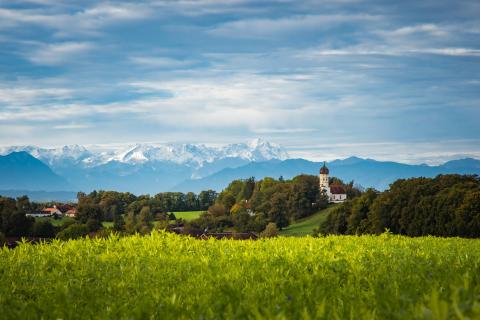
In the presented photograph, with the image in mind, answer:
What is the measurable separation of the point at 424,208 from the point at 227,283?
66.9 meters

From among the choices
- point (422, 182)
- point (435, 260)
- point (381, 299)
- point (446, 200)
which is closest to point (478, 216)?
point (446, 200)

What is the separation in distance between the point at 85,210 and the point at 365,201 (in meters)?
100

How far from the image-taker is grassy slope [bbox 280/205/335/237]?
15675 centimetres

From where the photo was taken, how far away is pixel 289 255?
10.9 metres

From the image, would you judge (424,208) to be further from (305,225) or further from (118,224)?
(305,225)

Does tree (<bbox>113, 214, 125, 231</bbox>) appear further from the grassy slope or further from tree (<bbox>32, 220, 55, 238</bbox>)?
the grassy slope

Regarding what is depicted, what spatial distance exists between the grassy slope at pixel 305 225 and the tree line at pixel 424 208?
68117 millimetres

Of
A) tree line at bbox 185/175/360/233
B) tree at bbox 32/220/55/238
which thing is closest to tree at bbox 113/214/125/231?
tree at bbox 32/220/55/238

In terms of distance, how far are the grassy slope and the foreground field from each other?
142 meters

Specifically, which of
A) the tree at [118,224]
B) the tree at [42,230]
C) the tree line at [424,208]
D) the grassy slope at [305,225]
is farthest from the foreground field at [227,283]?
the grassy slope at [305,225]

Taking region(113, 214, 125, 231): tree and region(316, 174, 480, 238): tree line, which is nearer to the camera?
region(316, 174, 480, 238): tree line

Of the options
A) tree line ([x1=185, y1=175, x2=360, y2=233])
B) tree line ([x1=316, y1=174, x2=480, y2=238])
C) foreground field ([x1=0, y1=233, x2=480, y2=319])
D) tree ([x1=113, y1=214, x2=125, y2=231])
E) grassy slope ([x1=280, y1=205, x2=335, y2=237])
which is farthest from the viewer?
tree line ([x1=185, y1=175, x2=360, y2=233])

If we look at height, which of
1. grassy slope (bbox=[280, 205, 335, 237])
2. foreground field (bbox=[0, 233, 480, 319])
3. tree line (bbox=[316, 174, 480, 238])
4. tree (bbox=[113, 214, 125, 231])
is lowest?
grassy slope (bbox=[280, 205, 335, 237])

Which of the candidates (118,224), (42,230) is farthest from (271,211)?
(42,230)
